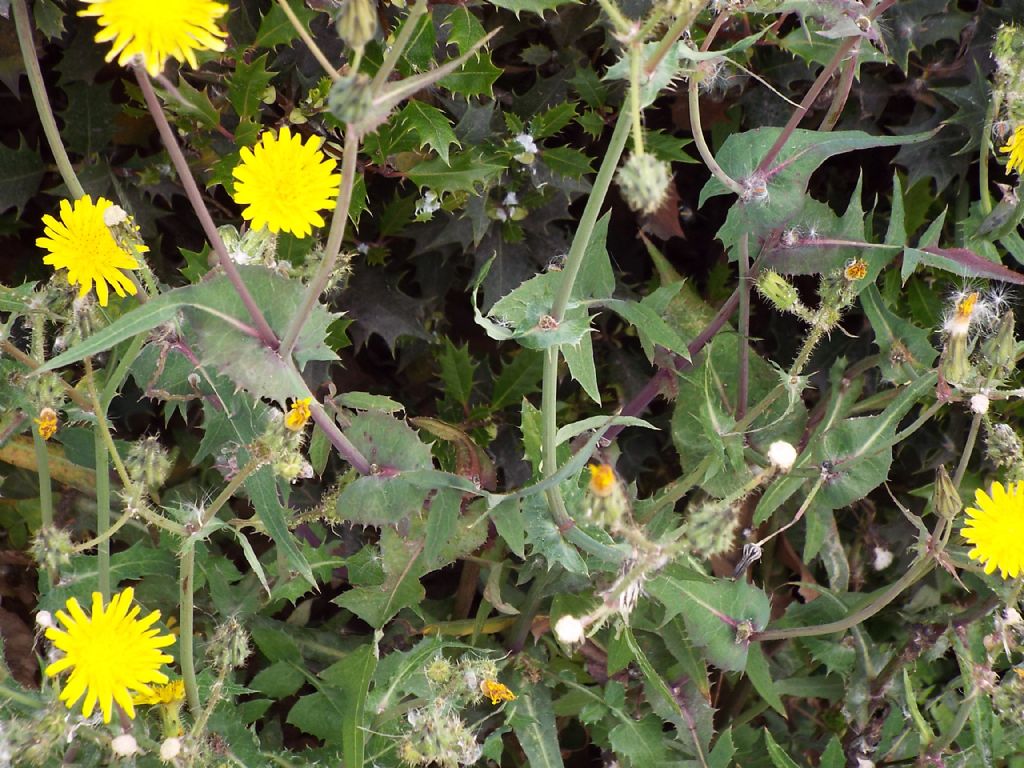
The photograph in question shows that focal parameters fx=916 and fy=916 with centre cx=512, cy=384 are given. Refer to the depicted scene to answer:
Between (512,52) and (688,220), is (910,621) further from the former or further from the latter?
(512,52)

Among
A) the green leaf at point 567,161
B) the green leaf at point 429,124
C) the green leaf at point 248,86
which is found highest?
the green leaf at point 248,86

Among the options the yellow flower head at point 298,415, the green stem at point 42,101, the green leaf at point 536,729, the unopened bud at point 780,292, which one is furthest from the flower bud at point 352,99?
the green leaf at point 536,729

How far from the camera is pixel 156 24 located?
3.25 ft

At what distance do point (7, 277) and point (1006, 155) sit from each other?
Answer: 206cm

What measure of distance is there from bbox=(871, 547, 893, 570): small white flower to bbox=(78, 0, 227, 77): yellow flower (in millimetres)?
1668

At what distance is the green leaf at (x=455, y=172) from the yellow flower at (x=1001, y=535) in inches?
38.1

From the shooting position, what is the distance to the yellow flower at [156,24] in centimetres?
99

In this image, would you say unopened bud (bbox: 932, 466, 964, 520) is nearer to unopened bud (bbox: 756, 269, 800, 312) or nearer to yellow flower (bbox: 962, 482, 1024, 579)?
yellow flower (bbox: 962, 482, 1024, 579)

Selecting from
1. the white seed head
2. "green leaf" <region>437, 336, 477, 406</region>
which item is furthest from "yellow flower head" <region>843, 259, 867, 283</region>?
"green leaf" <region>437, 336, 477, 406</region>

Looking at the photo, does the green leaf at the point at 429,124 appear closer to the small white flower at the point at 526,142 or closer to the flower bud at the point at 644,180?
the small white flower at the point at 526,142

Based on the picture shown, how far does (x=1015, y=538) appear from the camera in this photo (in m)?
1.43

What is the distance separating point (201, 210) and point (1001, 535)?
126 cm

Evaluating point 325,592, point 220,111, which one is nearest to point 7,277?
point 220,111

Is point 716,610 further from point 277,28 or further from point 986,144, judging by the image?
point 277,28
